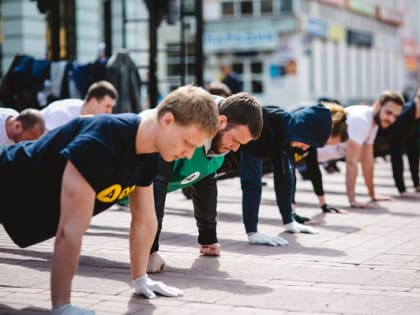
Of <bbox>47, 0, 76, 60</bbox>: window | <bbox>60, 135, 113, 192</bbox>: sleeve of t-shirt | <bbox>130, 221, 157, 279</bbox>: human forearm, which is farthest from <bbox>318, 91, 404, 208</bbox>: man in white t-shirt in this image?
<bbox>60, 135, 113, 192</bbox>: sleeve of t-shirt

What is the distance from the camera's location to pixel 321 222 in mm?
9633

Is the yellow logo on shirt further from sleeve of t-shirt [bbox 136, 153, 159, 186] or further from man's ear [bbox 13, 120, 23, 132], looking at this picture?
man's ear [bbox 13, 120, 23, 132]

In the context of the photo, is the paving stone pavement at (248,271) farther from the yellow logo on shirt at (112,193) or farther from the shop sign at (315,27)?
the shop sign at (315,27)

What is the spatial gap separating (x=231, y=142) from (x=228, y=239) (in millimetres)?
2148

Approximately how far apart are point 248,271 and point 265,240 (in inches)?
51.3

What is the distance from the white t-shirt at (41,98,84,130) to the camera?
30.4 feet

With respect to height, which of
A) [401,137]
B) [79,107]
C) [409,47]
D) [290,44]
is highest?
[409,47]

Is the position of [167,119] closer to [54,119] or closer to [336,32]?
[54,119]

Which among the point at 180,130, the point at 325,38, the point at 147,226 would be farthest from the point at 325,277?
the point at 325,38

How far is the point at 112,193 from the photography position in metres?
4.95

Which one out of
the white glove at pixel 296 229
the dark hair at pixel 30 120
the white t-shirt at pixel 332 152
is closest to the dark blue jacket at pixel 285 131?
the white glove at pixel 296 229

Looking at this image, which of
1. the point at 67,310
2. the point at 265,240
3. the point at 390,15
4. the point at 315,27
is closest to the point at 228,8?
the point at 315,27

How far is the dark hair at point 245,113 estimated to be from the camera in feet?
20.5

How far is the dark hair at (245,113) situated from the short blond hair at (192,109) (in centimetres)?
141
